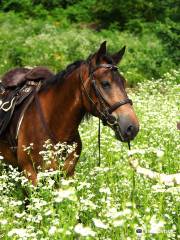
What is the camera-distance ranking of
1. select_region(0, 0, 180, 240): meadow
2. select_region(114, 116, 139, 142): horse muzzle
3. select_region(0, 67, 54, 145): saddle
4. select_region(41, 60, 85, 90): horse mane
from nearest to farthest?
select_region(0, 0, 180, 240): meadow, select_region(114, 116, 139, 142): horse muzzle, select_region(41, 60, 85, 90): horse mane, select_region(0, 67, 54, 145): saddle

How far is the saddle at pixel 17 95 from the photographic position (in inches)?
258

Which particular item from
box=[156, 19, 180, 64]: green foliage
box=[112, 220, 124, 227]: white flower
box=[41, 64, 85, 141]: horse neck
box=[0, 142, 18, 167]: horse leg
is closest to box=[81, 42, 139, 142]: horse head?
box=[41, 64, 85, 141]: horse neck

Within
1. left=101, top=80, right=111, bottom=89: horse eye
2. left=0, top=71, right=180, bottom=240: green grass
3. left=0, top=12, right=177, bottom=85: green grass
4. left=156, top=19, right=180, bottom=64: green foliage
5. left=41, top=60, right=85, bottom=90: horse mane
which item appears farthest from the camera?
left=0, top=12, right=177, bottom=85: green grass

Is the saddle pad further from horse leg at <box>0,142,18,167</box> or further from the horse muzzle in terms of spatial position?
the horse muzzle

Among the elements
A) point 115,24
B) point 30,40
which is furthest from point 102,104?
point 115,24

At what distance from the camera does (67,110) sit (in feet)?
20.1

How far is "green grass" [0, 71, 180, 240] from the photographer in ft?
12.5

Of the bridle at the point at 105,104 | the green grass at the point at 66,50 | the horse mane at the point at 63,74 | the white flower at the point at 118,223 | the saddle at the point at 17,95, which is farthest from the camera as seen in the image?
the green grass at the point at 66,50

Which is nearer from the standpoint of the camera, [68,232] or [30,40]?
[68,232]

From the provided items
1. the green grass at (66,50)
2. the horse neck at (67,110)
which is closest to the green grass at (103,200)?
the horse neck at (67,110)

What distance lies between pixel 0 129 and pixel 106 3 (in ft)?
85.9

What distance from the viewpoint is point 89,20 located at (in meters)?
32.9

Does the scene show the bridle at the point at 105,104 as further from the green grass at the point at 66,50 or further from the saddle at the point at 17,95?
the green grass at the point at 66,50

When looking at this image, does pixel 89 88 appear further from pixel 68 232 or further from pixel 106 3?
pixel 106 3
